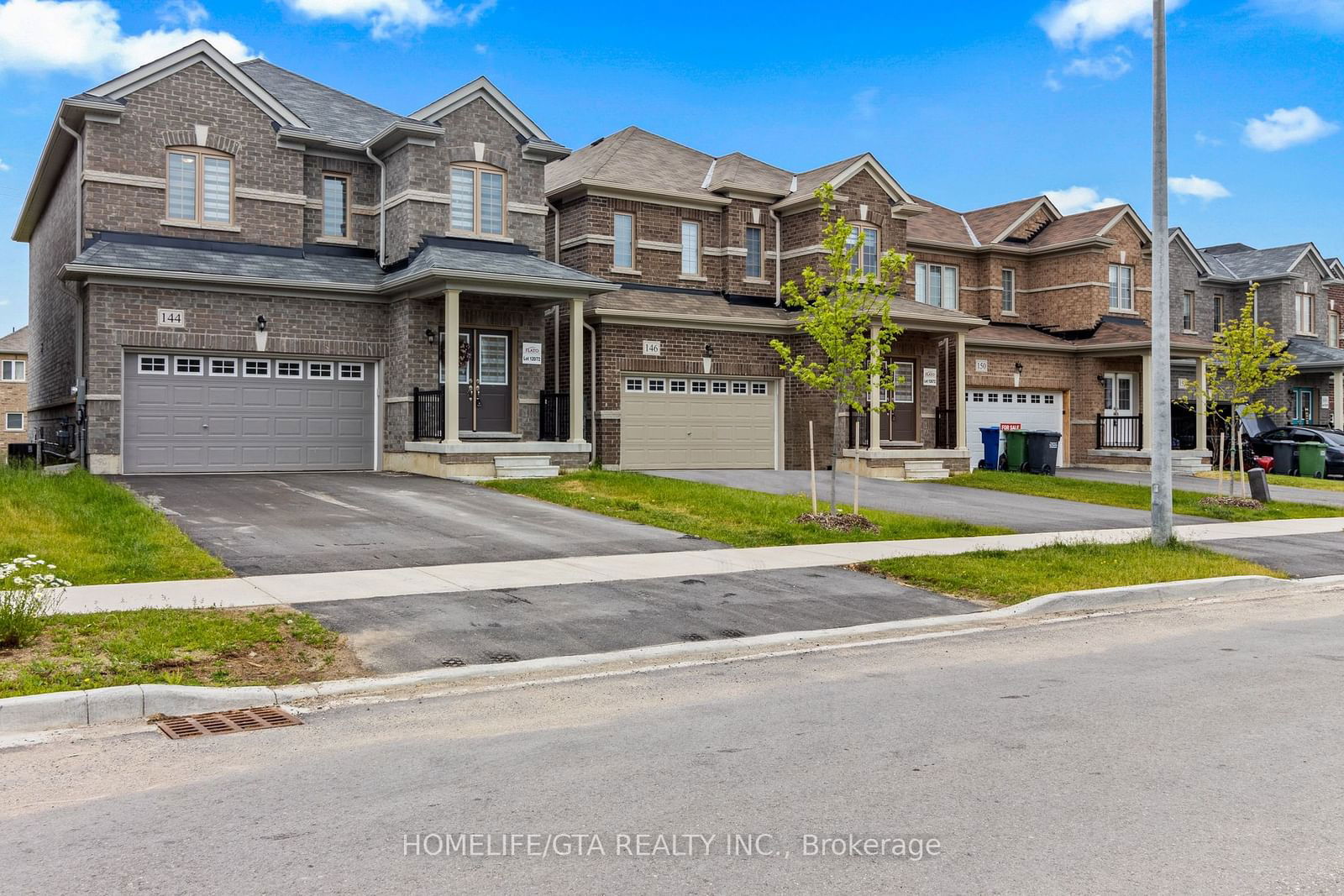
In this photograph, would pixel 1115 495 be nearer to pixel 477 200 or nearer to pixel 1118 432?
pixel 1118 432

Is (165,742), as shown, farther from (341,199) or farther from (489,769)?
(341,199)

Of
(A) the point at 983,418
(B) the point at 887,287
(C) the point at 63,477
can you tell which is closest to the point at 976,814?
(B) the point at 887,287

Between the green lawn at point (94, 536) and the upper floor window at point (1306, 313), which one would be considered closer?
A: the green lawn at point (94, 536)

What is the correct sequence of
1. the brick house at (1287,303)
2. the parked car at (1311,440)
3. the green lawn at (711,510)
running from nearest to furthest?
the green lawn at (711,510), the parked car at (1311,440), the brick house at (1287,303)

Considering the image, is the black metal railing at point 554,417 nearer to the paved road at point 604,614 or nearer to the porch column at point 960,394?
the porch column at point 960,394

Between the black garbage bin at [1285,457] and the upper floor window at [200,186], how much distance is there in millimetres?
27783

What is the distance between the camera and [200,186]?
2294 centimetres

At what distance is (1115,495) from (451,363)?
44.3ft

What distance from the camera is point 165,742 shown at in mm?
6199

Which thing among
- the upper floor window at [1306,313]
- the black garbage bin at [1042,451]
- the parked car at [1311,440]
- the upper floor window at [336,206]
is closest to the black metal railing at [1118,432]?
the parked car at [1311,440]

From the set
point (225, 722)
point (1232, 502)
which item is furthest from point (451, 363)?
point (225, 722)

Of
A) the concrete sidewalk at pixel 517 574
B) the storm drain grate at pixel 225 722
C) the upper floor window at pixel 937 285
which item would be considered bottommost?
the storm drain grate at pixel 225 722

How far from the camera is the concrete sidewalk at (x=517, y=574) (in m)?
9.95

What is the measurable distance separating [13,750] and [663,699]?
365 cm
